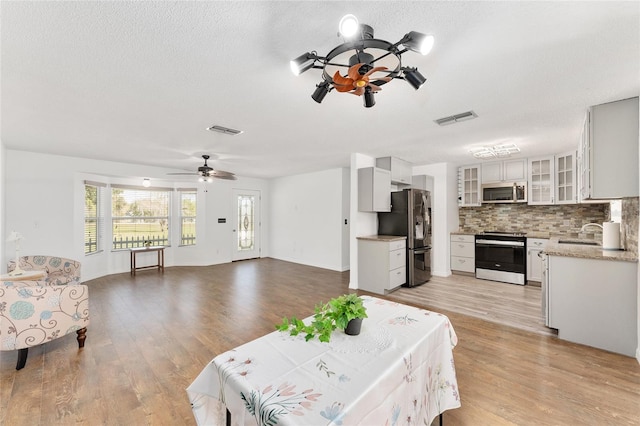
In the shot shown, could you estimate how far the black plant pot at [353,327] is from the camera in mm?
1428

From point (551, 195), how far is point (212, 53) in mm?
6045

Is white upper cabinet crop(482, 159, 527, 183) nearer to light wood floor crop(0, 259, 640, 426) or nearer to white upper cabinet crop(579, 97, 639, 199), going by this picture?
white upper cabinet crop(579, 97, 639, 199)

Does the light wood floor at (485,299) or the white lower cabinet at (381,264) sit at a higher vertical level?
the white lower cabinet at (381,264)

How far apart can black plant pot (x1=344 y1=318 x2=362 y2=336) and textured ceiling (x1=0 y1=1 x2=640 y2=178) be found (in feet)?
5.48

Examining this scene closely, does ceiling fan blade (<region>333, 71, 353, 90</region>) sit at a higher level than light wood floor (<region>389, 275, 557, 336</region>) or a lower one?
higher

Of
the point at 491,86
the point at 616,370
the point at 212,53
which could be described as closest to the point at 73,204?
the point at 212,53

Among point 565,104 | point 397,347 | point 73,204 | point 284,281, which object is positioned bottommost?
point 284,281

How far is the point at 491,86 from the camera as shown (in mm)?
2369

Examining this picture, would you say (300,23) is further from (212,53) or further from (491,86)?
(491,86)

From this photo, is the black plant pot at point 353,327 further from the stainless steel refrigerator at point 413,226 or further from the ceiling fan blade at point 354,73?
the stainless steel refrigerator at point 413,226

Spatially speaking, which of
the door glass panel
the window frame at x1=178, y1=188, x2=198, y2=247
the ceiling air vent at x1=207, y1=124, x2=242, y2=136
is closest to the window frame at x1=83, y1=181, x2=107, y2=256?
the window frame at x1=178, y1=188, x2=198, y2=247

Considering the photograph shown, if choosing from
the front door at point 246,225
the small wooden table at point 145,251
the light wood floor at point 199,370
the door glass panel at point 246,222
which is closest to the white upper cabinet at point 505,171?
the light wood floor at point 199,370

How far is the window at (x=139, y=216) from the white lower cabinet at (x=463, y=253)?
6.87 m

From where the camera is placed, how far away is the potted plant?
1.39 m
